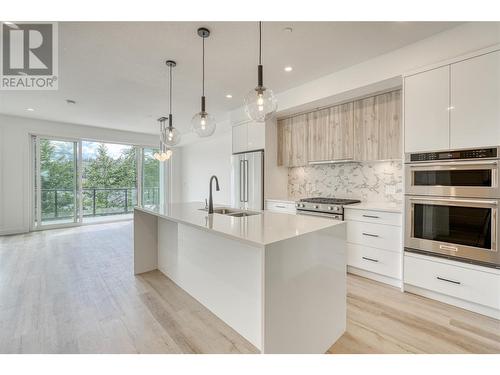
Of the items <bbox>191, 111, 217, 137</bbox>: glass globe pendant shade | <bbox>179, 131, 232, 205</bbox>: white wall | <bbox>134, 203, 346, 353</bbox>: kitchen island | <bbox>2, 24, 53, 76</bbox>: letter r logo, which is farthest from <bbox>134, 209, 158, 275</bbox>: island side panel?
<bbox>179, 131, 232, 205</bbox>: white wall

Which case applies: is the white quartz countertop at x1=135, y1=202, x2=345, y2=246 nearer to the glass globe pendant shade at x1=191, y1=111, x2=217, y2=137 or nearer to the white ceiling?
the glass globe pendant shade at x1=191, y1=111, x2=217, y2=137

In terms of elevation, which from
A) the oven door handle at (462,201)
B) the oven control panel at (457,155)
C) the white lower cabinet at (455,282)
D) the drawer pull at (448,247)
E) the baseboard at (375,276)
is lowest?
the baseboard at (375,276)

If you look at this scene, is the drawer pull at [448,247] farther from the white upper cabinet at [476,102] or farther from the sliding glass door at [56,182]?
the sliding glass door at [56,182]

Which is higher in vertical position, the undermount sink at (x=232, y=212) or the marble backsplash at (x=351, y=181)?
the marble backsplash at (x=351, y=181)

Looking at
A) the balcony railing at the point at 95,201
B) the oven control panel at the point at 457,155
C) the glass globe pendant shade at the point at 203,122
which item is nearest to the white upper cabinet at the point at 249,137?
the glass globe pendant shade at the point at 203,122

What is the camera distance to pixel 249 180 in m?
4.43

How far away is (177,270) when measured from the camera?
2.86 metres

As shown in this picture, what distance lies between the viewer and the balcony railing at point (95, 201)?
5.98 m

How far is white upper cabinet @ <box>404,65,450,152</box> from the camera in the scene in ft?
7.72

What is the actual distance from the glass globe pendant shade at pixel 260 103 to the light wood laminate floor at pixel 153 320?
183cm

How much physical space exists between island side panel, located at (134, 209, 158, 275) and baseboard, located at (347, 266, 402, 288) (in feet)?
8.90

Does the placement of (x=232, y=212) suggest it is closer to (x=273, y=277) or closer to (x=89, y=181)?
(x=273, y=277)

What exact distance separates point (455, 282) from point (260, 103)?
8.18ft
